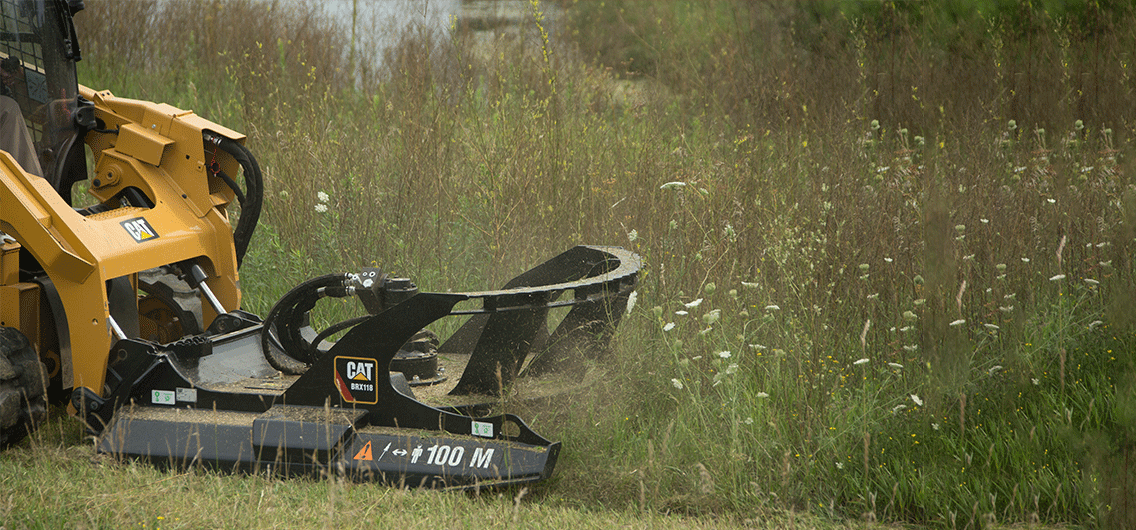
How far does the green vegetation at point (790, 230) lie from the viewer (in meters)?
3.25

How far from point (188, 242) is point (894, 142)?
4.75 meters

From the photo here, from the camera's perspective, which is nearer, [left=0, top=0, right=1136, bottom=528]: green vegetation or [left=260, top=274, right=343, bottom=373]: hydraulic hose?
[left=0, top=0, right=1136, bottom=528]: green vegetation

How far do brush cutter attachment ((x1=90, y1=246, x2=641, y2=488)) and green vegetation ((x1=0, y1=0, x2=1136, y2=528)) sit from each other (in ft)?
0.44

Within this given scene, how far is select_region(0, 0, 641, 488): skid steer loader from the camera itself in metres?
3.24

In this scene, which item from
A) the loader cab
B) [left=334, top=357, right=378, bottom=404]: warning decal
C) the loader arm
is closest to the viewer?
[left=334, top=357, right=378, bottom=404]: warning decal

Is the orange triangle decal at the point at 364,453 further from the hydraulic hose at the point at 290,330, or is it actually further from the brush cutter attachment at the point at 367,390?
the hydraulic hose at the point at 290,330

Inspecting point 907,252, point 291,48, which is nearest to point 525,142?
point 907,252

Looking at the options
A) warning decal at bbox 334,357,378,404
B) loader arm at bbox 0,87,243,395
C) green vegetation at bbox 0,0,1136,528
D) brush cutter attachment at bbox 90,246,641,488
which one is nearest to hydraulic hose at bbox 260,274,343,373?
brush cutter attachment at bbox 90,246,641,488

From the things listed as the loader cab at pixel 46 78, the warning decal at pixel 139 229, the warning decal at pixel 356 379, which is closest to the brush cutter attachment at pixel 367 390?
the warning decal at pixel 356 379

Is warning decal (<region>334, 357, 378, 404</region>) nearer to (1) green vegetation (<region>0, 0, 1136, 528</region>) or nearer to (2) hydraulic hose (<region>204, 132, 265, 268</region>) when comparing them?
(1) green vegetation (<region>0, 0, 1136, 528</region>)

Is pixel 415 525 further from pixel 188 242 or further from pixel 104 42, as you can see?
pixel 104 42

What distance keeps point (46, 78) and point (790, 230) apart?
11.2 feet

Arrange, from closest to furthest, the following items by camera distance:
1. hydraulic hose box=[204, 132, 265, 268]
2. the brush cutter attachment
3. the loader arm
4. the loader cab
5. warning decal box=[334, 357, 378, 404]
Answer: the brush cutter attachment, warning decal box=[334, 357, 378, 404], the loader arm, the loader cab, hydraulic hose box=[204, 132, 265, 268]

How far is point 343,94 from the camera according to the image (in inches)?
325
